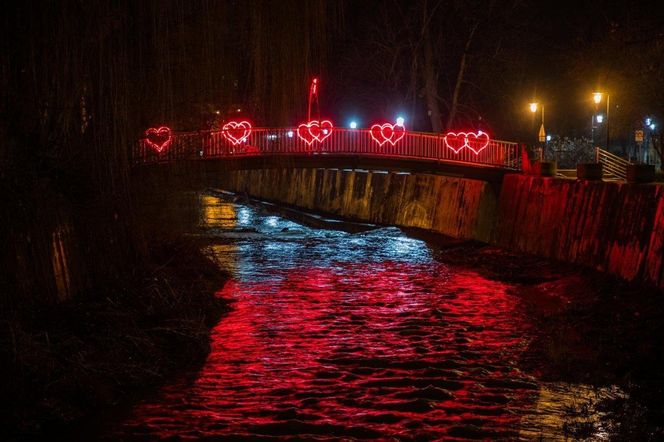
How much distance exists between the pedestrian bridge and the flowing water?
6408 millimetres

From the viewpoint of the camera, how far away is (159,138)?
19.8 m

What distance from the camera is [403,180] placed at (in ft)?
124

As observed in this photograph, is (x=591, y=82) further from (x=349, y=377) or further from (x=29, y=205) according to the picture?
(x=29, y=205)

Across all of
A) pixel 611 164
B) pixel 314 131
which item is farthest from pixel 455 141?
pixel 611 164

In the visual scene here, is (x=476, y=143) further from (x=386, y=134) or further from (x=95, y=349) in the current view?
(x=95, y=349)

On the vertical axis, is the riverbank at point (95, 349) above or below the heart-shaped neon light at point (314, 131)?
below

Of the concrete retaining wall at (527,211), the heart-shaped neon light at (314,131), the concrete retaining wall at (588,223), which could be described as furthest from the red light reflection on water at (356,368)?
the heart-shaped neon light at (314,131)

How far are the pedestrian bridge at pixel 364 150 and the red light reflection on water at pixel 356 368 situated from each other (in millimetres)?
8909

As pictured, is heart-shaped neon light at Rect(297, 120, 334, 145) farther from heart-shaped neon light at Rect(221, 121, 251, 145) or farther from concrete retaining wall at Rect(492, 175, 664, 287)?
concrete retaining wall at Rect(492, 175, 664, 287)

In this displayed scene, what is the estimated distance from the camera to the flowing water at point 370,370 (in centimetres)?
1070

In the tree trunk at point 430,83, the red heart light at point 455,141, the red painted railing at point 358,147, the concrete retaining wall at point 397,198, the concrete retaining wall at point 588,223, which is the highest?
the tree trunk at point 430,83

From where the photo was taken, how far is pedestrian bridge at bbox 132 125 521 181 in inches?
1174

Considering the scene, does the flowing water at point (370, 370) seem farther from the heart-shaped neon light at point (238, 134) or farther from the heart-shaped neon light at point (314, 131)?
the heart-shaped neon light at point (314, 131)

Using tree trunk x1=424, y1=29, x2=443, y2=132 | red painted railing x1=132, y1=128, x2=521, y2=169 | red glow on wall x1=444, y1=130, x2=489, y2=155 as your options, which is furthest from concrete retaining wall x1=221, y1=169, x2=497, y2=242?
tree trunk x1=424, y1=29, x2=443, y2=132
